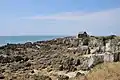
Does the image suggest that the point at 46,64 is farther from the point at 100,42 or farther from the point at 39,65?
the point at 100,42

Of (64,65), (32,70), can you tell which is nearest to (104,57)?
(64,65)

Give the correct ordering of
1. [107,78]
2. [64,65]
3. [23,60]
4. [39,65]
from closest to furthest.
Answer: [107,78], [64,65], [39,65], [23,60]

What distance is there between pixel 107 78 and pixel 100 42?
27926 mm

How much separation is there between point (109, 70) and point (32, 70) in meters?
15.3

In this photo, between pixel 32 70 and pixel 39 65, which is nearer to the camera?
pixel 32 70

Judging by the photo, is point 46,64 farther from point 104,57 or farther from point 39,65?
point 104,57

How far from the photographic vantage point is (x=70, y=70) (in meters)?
27.8

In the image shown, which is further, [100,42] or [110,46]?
[100,42]

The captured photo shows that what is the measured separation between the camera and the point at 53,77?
2509 cm

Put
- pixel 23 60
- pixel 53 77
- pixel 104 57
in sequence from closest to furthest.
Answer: pixel 104 57 < pixel 53 77 < pixel 23 60

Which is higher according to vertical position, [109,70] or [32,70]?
[109,70]

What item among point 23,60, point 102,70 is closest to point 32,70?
point 23,60

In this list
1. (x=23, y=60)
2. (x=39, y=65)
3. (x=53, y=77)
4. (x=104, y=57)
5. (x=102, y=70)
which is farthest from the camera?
(x=23, y=60)

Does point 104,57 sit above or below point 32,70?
above
